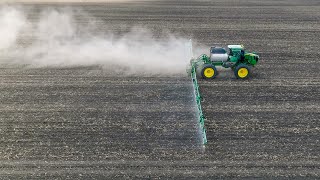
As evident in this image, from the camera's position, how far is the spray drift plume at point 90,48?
21516mm

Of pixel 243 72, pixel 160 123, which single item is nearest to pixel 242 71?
pixel 243 72

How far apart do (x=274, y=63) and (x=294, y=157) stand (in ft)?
33.0

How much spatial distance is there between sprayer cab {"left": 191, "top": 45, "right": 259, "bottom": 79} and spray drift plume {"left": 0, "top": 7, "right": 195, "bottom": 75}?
1.47m

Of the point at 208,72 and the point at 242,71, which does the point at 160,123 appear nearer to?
the point at 208,72

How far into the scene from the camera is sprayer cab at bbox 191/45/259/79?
766 inches

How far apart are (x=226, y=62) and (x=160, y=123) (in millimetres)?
6344

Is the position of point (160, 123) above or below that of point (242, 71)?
below

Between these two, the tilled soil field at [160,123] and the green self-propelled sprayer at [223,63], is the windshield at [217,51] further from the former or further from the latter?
the tilled soil field at [160,123]

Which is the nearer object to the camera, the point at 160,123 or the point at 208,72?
the point at 160,123

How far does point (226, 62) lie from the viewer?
65.0 ft

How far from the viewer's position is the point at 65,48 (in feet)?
77.7

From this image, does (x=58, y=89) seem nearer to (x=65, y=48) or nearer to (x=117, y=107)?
(x=117, y=107)

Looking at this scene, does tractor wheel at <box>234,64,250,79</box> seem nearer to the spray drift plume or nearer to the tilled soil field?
the tilled soil field

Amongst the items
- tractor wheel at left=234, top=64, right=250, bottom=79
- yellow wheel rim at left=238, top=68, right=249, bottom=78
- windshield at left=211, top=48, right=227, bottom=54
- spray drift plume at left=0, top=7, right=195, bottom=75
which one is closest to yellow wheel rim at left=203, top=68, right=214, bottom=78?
windshield at left=211, top=48, right=227, bottom=54
